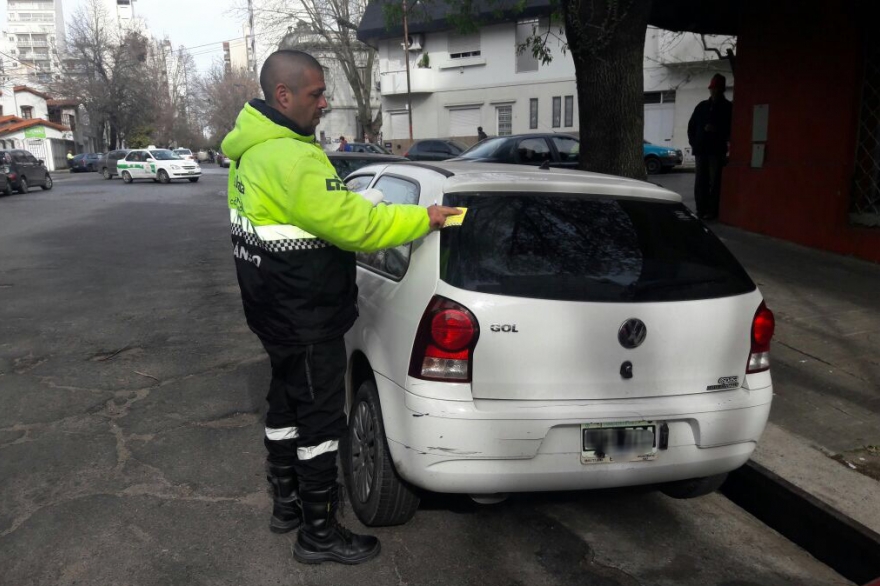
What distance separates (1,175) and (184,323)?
2411cm

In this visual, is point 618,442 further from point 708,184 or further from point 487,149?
point 487,149

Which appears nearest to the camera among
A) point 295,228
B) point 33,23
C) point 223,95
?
point 295,228

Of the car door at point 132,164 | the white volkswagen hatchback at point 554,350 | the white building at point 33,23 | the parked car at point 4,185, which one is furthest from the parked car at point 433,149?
the white building at point 33,23

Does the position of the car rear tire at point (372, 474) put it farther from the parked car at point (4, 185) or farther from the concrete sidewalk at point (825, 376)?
the parked car at point (4, 185)

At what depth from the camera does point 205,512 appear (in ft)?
11.6

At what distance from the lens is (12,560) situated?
3117 mm

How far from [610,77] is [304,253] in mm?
4568

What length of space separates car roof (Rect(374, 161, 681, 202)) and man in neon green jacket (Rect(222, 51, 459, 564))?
328 millimetres

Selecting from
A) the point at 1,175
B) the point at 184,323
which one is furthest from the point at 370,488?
the point at 1,175

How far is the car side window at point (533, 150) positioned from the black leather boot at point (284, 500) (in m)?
11.2

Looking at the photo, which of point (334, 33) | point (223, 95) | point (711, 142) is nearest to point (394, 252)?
point (711, 142)

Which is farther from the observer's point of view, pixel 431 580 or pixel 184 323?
pixel 184 323

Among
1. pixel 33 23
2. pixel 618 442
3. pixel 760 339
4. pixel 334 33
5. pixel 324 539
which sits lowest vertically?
pixel 324 539

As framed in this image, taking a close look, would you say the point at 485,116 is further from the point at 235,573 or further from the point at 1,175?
the point at 235,573
